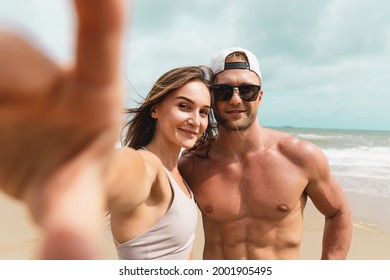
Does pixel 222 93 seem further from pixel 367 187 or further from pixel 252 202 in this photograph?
pixel 367 187

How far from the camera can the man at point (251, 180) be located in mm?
2350

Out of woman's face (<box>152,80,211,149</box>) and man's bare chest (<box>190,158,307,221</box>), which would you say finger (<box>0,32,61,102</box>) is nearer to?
woman's face (<box>152,80,211,149</box>)

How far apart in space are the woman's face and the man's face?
0.28 m

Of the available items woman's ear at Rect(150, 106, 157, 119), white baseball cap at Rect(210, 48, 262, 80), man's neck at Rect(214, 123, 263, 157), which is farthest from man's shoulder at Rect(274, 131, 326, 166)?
woman's ear at Rect(150, 106, 157, 119)

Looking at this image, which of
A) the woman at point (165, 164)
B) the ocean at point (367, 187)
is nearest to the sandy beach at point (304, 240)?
the ocean at point (367, 187)

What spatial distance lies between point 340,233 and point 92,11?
2647mm

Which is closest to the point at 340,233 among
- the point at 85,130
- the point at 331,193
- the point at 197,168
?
the point at 331,193

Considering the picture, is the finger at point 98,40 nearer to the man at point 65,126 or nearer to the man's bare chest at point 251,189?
the man at point 65,126

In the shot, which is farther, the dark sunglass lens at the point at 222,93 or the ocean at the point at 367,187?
the ocean at the point at 367,187

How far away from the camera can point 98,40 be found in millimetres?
380

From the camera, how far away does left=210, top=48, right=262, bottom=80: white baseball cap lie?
7.67 feet

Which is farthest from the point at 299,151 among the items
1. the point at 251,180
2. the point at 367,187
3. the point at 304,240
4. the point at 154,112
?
the point at 367,187

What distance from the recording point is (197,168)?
7.91ft
